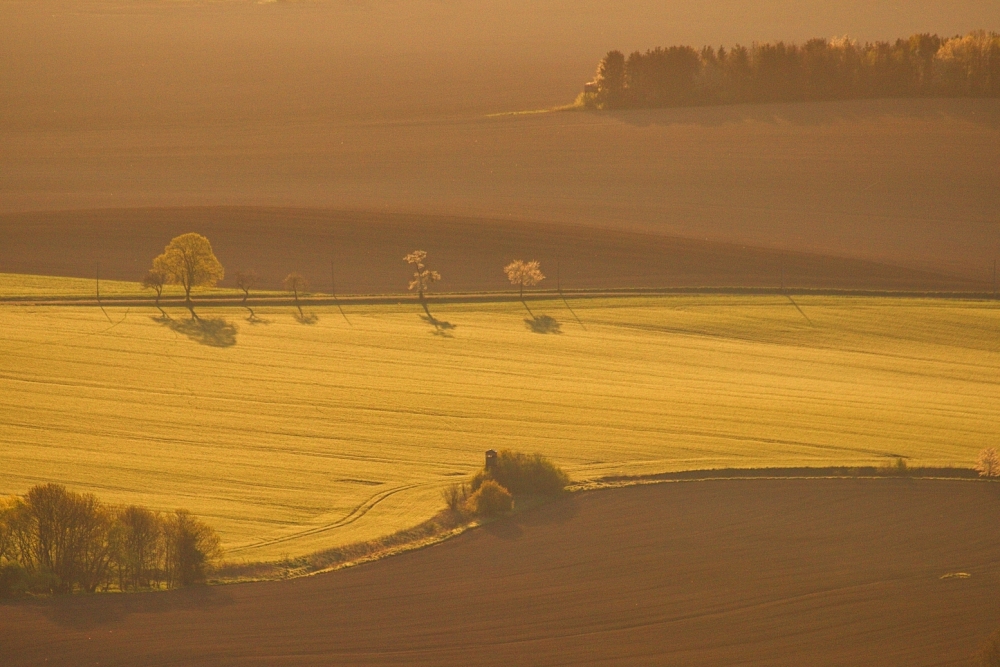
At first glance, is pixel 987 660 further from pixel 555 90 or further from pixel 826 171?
pixel 555 90

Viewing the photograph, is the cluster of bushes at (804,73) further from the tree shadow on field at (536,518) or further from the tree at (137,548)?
the tree at (137,548)

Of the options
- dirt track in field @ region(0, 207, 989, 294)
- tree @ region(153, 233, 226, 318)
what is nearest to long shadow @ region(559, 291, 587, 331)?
dirt track in field @ region(0, 207, 989, 294)

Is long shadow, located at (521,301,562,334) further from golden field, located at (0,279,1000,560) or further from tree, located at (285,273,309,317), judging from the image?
tree, located at (285,273,309,317)

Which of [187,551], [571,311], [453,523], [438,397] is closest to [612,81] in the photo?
[571,311]

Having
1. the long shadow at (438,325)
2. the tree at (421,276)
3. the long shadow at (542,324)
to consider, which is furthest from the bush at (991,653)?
the tree at (421,276)

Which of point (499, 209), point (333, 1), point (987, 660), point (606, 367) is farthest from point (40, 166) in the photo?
point (333, 1)

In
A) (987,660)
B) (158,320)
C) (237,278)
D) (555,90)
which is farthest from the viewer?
(555,90)
